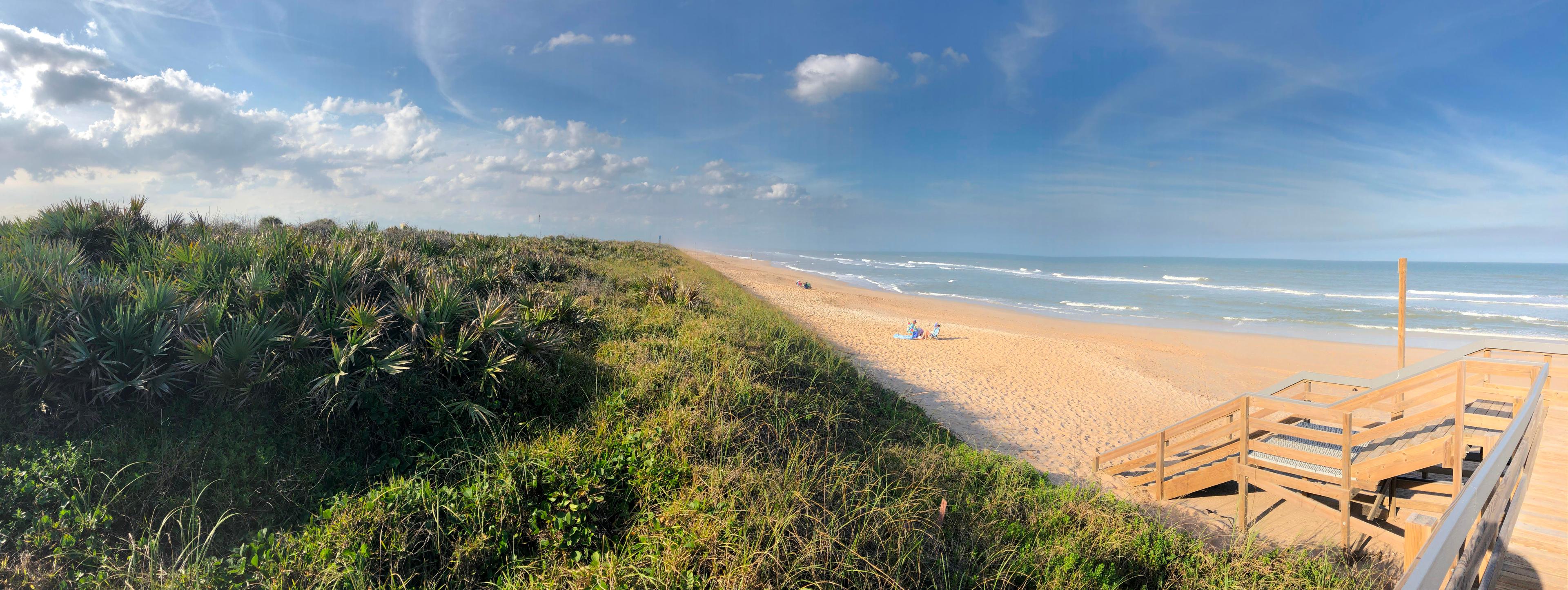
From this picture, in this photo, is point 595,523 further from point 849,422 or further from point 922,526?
point 849,422

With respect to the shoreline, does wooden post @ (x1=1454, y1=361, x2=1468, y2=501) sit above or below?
above

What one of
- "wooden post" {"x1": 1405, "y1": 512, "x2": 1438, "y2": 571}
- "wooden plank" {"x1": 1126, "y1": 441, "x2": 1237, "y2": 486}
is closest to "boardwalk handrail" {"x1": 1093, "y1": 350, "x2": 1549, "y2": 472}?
"wooden plank" {"x1": 1126, "y1": 441, "x2": 1237, "y2": 486}

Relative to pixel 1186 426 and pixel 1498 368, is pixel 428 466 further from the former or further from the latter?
pixel 1498 368

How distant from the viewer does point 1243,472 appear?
252 inches

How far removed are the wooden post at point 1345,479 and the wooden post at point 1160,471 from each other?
157 centimetres

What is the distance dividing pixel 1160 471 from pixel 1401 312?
735 cm

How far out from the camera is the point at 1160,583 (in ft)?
14.4

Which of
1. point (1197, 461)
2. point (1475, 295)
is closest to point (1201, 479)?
point (1197, 461)

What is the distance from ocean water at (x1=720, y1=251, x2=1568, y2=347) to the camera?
80.0 ft

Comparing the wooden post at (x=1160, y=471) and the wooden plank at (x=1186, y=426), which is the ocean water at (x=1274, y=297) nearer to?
the wooden plank at (x=1186, y=426)

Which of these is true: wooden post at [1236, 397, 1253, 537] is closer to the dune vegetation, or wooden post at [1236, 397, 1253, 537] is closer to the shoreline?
the shoreline

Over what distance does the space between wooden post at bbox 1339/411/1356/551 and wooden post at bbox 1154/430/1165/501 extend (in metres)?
1.57

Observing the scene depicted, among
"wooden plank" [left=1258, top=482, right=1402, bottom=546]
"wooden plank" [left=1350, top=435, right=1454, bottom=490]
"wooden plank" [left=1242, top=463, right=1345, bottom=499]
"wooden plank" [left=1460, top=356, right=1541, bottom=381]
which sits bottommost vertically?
"wooden plank" [left=1258, top=482, right=1402, bottom=546]

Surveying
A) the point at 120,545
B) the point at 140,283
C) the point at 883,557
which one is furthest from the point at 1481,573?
the point at 140,283
